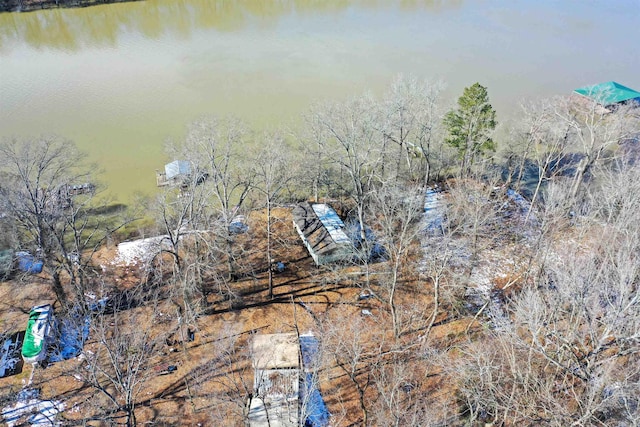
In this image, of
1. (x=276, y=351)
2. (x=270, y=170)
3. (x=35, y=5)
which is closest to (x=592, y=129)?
(x=270, y=170)

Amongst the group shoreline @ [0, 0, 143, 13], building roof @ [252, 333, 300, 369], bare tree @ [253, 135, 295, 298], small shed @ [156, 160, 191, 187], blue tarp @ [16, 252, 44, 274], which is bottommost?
building roof @ [252, 333, 300, 369]

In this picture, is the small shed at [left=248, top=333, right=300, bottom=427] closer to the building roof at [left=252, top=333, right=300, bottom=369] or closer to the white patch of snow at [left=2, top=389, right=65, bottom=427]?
the building roof at [left=252, top=333, right=300, bottom=369]

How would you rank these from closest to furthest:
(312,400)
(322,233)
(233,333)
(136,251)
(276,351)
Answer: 1. (312,400)
2. (276,351)
3. (233,333)
4. (322,233)
5. (136,251)

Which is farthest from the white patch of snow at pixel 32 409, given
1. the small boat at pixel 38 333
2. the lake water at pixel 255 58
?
the lake water at pixel 255 58

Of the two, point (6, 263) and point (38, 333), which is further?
point (6, 263)

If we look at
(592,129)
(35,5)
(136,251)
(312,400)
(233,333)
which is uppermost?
(35,5)

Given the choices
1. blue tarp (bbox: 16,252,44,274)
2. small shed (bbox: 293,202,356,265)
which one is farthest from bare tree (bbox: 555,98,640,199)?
blue tarp (bbox: 16,252,44,274)

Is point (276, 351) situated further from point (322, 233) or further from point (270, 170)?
point (322, 233)
